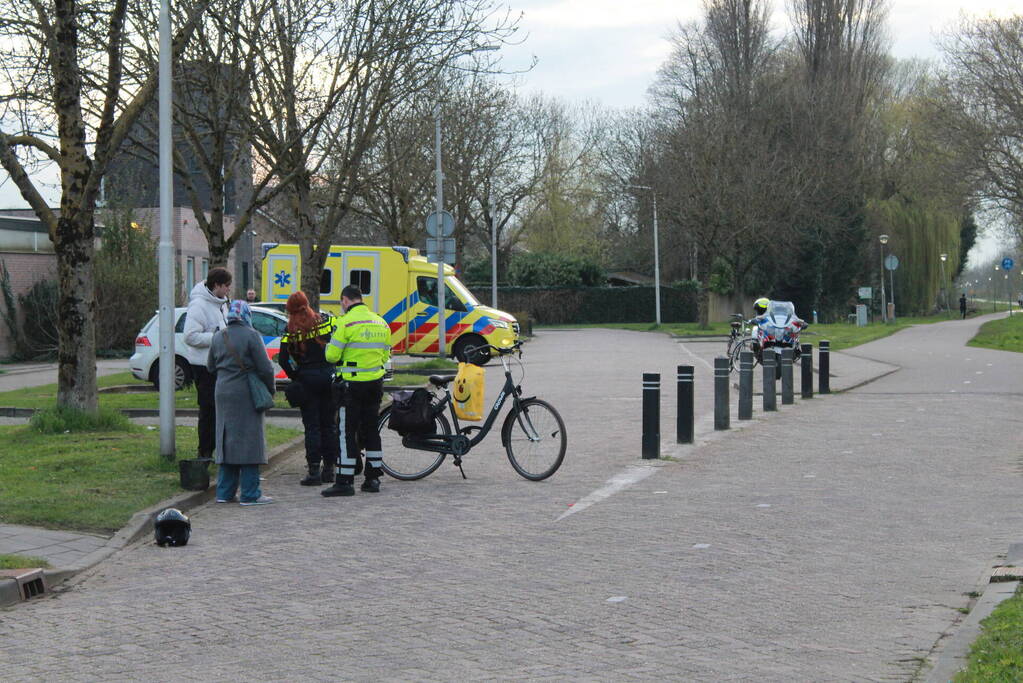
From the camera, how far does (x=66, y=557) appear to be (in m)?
8.11

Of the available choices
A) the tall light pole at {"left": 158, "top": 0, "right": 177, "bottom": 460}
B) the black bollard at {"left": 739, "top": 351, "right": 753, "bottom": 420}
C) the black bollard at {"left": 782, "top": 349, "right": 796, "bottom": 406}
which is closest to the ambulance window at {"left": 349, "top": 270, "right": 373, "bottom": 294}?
the black bollard at {"left": 782, "top": 349, "right": 796, "bottom": 406}

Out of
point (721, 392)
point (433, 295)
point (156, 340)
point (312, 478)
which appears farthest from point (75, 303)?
point (433, 295)

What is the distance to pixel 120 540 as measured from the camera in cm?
880

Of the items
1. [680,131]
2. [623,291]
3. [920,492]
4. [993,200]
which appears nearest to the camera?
[920,492]

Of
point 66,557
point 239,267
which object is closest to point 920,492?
point 66,557

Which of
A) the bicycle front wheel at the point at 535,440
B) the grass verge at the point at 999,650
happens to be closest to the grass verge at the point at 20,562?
the bicycle front wheel at the point at 535,440

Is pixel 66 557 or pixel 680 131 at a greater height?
pixel 680 131

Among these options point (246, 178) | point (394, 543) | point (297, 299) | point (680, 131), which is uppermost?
point (680, 131)

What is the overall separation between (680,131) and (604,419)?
39.9m

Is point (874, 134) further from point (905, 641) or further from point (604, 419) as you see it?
point (905, 641)

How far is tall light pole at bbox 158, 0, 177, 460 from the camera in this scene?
11500 mm

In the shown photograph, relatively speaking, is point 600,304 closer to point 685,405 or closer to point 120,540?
point 685,405

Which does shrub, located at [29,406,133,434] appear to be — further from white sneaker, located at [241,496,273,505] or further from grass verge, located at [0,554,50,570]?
grass verge, located at [0,554,50,570]

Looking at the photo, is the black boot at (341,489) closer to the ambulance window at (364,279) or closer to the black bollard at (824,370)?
the black bollard at (824,370)
